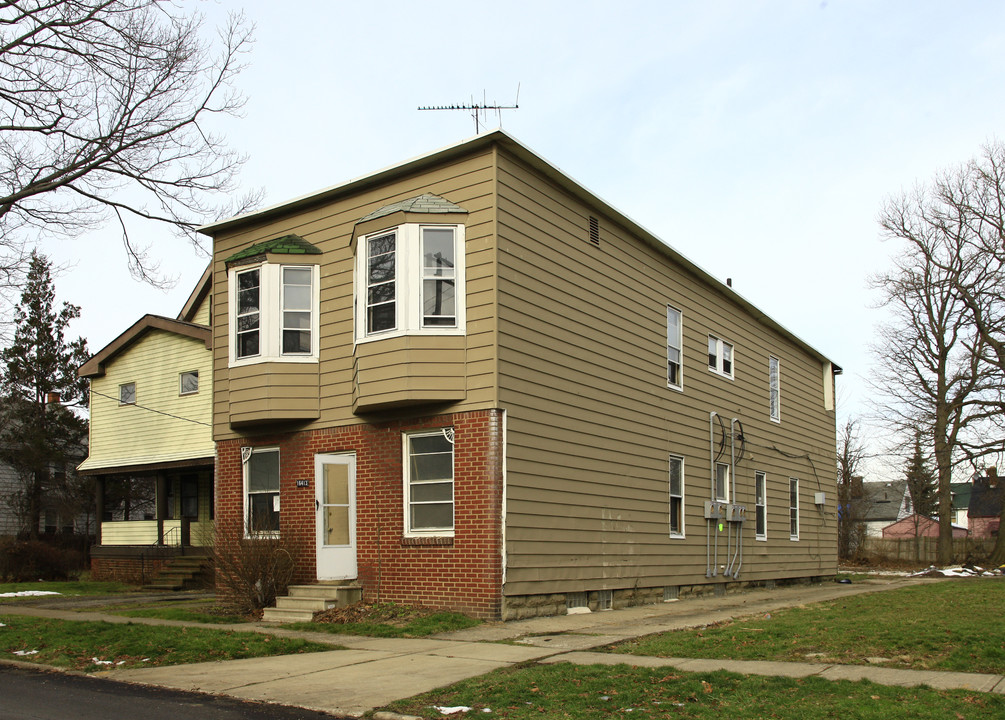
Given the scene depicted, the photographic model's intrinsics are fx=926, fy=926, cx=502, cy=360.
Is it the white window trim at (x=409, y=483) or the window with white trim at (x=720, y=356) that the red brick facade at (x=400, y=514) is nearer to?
the white window trim at (x=409, y=483)

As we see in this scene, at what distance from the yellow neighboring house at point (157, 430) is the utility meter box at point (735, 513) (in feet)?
43.2

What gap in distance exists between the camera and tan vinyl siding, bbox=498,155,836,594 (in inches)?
535

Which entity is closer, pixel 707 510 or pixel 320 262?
pixel 320 262

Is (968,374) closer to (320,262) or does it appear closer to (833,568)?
(833,568)

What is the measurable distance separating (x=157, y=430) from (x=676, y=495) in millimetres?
15532

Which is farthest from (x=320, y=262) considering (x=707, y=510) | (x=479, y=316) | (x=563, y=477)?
(x=707, y=510)

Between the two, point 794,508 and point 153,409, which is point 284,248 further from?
Result: point 794,508

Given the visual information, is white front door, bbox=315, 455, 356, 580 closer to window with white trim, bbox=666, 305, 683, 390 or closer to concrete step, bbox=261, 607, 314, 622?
concrete step, bbox=261, 607, 314, 622

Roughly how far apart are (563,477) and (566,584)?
5.34 ft

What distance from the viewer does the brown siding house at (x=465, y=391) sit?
13320 mm

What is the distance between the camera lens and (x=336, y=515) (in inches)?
591

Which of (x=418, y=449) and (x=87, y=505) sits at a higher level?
(x=418, y=449)

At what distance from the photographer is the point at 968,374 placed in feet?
115

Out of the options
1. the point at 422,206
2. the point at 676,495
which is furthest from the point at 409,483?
the point at 676,495
